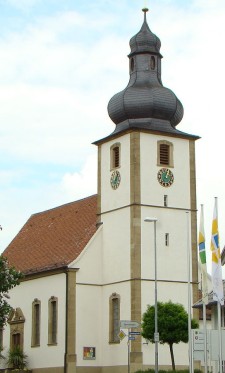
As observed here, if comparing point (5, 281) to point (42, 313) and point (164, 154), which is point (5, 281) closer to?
point (164, 154)

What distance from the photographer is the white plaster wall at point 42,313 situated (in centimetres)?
5766

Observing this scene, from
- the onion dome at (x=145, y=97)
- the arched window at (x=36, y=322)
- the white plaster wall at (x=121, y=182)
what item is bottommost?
the arched window at (x=36, y=322)

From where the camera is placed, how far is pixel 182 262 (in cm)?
5728

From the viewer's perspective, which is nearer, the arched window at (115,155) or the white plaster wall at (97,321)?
the white plaster wall at (97,321)

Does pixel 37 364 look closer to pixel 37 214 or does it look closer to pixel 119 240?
pixel 119 240

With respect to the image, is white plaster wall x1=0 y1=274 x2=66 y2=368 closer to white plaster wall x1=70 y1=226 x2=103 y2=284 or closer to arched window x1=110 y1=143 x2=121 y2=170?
white plaster wall x1=70 y1=226 x2=103 y2=284

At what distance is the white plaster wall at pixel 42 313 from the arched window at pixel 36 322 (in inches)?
13.7

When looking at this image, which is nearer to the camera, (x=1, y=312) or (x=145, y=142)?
(x=1, y=312)

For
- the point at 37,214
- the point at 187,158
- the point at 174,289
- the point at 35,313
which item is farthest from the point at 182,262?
the point at 37,214

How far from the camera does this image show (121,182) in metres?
58.1

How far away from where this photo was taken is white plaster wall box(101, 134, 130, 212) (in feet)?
189

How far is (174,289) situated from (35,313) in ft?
34.6

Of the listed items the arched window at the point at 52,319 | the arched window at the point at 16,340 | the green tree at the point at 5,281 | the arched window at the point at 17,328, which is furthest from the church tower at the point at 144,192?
the green tree at the point at 5,281

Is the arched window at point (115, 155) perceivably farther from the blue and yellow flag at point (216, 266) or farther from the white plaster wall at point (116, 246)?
the blue and yellow flag at point (216, 266)
